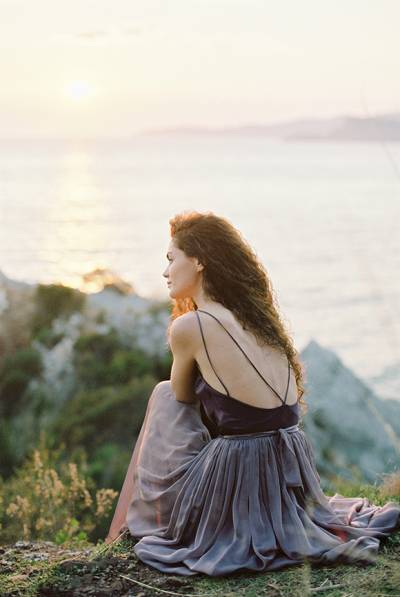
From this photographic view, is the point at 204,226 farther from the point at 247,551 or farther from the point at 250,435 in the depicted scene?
the point at 247,551

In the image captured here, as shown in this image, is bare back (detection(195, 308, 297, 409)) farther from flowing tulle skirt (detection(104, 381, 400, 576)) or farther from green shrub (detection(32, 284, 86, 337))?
green shrub (detection(32, 284, 86, 337))

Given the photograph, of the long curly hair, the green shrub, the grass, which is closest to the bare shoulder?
the long curly hair

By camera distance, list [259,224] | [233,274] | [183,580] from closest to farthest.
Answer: [183,580]
[233,274]
[259,224]

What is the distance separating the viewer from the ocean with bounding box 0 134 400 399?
4.84 m

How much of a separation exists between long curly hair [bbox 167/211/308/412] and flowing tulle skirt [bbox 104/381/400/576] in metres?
0.43

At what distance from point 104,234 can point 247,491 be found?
24.8 meters

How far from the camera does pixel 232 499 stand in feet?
12.4

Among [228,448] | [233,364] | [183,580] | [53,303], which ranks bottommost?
[183,580]

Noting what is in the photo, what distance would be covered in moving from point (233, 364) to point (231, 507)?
0.59 m

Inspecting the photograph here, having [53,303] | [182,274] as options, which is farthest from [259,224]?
[182,274]

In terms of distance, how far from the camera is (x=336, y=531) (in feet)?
12.5

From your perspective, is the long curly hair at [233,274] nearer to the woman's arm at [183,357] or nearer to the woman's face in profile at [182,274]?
the woman's face in profile at [182,274]

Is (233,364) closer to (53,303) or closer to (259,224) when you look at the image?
(53,303)

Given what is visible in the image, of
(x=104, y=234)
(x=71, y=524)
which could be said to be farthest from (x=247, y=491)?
(x=104, y=234)
